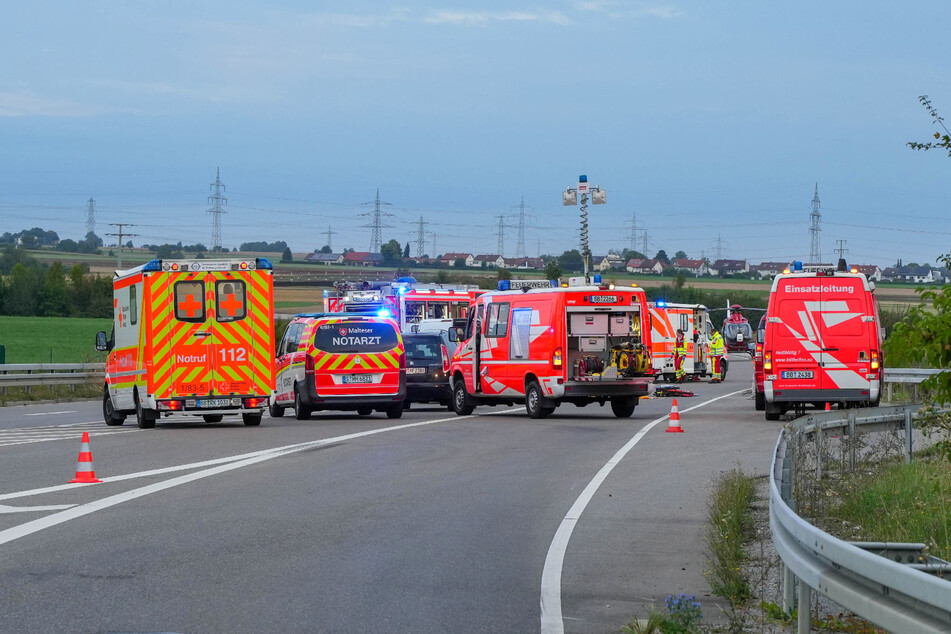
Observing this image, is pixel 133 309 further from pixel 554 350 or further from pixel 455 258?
pixel 455 258

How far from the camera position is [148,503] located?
12797 mm

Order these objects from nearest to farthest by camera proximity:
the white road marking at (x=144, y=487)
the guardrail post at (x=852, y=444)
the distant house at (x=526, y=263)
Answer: the white road marking at (x=144, y=487)
the guardrail post at (x=852, y=444)
the distant house at (x=526, y=263)

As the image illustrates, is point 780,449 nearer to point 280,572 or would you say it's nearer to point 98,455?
point 280,572

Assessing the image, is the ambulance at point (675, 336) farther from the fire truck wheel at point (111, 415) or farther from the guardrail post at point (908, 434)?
the guardrail post at point (908, 434)

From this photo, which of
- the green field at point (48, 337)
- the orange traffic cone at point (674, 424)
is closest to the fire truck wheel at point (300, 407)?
the orange traffic cone at point (674, 424)

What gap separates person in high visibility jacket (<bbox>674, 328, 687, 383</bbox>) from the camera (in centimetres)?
4647

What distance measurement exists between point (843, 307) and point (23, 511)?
55.5ft

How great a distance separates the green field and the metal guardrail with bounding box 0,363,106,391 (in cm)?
1465

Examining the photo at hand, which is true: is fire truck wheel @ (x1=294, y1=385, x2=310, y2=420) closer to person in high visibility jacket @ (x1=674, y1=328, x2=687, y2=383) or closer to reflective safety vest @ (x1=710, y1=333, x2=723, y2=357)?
person in high visibility jacket @ (x1=674, y1=328, x2=687, y2=383)

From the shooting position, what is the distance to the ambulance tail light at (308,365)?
86.7 feet

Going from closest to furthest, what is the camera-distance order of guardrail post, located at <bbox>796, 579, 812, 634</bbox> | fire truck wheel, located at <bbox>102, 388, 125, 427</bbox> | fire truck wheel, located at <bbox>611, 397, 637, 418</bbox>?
guardrail post, located at <bbox>796, 579, 812, 634</bbox> → fire truck wheel, located at <bbox>102, 388, 125, 427</bbox> → fire truck wheel, located at <bbox>611, 397, 637, 418</bbox>

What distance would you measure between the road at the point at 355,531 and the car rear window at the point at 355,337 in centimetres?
507

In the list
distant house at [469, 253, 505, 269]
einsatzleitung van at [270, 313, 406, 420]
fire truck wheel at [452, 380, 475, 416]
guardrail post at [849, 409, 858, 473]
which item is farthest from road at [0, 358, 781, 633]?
distant house at [469, 253, 505, 269]

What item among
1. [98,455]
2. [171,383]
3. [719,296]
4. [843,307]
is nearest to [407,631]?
[98,455]
